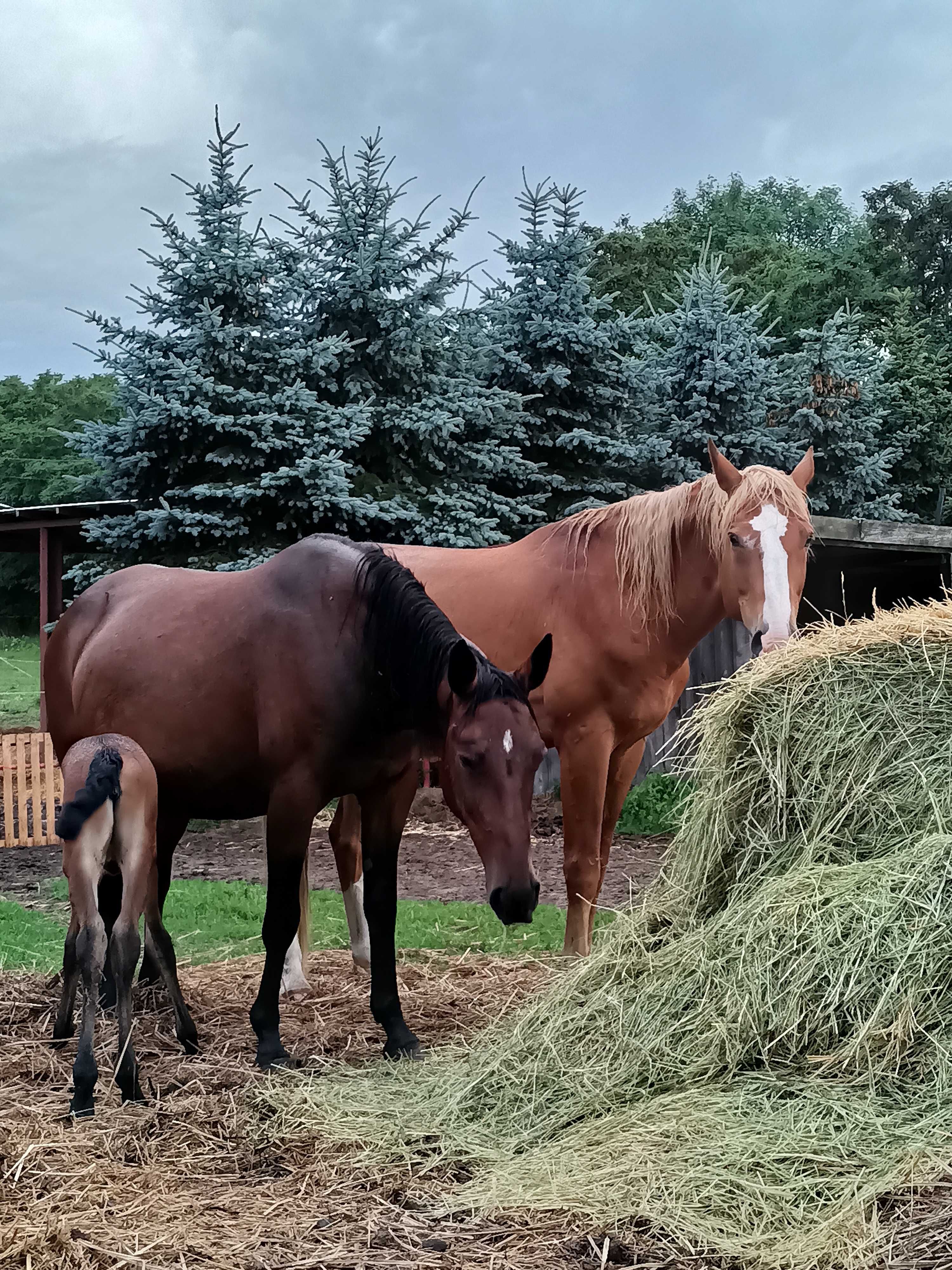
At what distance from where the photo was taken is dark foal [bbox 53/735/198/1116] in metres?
3.36

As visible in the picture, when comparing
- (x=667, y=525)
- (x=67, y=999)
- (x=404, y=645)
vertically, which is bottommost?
(x=67, y=999)

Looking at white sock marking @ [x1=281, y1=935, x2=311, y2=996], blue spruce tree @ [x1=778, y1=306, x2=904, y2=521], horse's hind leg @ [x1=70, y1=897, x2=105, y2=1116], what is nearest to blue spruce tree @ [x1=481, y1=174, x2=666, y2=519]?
blue spruce tree @ [x1=778, y1=306, x2=904, y2=521]

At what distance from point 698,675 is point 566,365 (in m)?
3.54

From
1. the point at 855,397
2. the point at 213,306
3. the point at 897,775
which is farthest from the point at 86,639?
the point at 855,397

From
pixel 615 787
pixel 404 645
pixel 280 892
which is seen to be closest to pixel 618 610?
pixel 615 787

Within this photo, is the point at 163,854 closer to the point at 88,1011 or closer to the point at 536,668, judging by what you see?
Answer: the point at 88,1011

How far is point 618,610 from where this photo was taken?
16.2 ft

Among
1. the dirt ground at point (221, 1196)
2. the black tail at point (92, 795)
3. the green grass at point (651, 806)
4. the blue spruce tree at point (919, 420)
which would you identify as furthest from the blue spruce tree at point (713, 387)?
the black tail at point (92, 795)

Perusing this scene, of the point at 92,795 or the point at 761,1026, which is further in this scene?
the point at 92,795

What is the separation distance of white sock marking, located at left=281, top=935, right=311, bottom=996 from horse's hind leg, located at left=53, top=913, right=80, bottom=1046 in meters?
1.05

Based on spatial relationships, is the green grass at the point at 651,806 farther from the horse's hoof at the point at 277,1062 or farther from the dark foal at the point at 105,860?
the dark foal at the point at 105,860

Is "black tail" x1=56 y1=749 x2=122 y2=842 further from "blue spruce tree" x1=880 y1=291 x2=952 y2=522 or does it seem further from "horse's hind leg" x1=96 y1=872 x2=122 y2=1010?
"blue spruce tree" x1=880 y1=291 x2=952 y2=522

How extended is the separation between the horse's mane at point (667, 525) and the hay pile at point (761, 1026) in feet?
3.24

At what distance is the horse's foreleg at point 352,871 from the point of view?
529 cm
